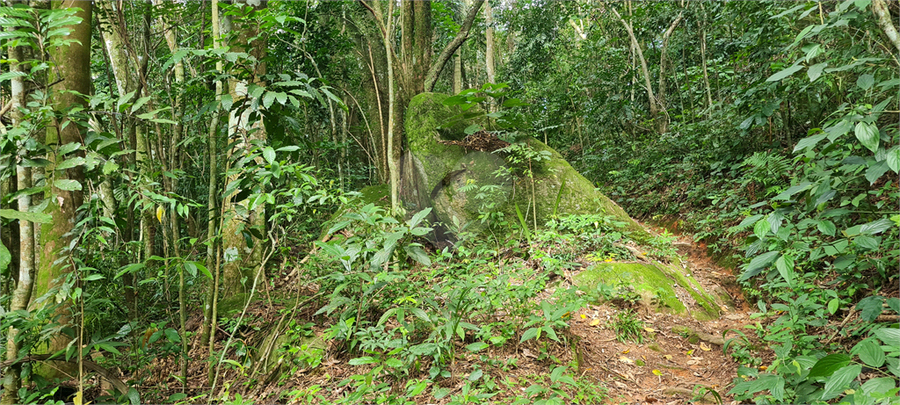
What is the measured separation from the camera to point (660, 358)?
3.33 meters

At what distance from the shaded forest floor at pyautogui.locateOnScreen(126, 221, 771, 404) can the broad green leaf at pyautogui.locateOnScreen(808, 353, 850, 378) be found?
838 mm

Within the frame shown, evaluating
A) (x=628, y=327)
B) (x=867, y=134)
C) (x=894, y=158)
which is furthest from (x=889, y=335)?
(x=628, y=327)

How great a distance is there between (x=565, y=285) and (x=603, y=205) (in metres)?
1.86

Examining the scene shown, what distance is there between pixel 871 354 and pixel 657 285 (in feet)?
7.76

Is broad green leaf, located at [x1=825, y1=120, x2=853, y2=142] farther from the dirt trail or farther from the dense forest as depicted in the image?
the dirt trail

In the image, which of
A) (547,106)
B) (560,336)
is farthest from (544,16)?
(560,336)

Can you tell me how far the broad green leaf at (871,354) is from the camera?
5.50 ft

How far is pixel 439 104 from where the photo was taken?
584 cm

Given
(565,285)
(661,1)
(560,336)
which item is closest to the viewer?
(560,336)

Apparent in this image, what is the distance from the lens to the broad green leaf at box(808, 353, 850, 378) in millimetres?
1682

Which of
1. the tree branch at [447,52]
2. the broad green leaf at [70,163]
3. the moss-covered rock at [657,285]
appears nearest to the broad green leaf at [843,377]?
the moss-covered rock at [657,285]

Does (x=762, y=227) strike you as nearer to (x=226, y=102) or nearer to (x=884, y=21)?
(x=884, y=21)

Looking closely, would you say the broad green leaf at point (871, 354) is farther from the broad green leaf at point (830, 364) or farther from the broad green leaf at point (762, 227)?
the broad green leaf at point (762, 227)

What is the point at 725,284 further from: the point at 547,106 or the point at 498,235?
the point at 547,106
